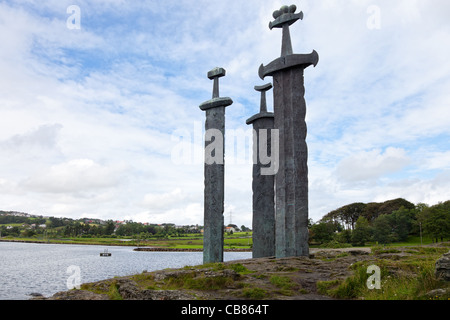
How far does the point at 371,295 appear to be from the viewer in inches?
288

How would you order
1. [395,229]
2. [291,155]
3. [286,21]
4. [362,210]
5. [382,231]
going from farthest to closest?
[362,210], [395,229], [382,231], [286,21], [291,155]

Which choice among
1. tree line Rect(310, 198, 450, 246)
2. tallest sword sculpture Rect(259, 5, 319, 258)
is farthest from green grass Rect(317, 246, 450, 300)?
tree line Rect(310, 198, 450, 246)

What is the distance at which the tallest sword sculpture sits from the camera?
596 inches

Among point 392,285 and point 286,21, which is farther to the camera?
point 286,21

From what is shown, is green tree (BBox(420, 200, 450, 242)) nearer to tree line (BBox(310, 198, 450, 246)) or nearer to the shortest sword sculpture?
tree line (BBox(310, 198, 450, 246))

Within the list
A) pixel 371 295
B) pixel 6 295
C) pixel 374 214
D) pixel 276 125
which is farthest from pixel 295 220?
pixel 374 214

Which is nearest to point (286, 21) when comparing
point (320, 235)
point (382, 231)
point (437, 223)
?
point (320, 235)

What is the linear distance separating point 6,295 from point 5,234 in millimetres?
148086

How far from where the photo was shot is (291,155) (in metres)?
15.4

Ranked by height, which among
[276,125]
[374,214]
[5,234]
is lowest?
[5,234]

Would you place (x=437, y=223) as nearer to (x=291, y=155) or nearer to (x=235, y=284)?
(x=291, y=155)

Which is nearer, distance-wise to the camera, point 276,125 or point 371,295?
point 371,295

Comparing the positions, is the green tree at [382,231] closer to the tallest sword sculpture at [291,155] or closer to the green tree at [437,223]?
the green tree at [437,223]

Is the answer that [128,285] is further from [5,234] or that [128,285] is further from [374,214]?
[5,234]
